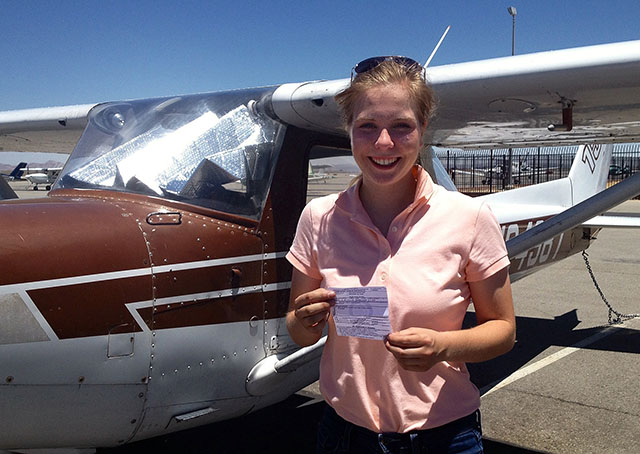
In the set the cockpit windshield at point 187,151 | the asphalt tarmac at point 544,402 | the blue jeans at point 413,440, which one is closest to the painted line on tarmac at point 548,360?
the asphalt tarmac at point 544,402

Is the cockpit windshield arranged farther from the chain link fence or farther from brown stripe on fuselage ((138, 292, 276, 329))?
the chain link fence

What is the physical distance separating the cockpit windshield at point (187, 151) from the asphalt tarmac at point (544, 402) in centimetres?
172

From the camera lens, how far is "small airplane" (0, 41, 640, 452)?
7.38 ft

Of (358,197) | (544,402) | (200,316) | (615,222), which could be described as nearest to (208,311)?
(200,316)

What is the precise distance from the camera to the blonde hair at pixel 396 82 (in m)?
1.49

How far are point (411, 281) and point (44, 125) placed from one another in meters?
4.55

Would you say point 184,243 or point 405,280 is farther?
point 184,243

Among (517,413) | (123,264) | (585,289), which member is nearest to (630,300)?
(585,289)

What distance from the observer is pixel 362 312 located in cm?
142

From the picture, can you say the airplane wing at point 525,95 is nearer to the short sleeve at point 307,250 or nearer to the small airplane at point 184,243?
the small airplane at point 184,243

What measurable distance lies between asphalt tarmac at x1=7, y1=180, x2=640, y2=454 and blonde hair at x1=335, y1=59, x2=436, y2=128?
2.75 metres

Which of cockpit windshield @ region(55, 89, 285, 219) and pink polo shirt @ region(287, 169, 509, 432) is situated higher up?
cockpit windshield @ region(55, 89, 285, 219)

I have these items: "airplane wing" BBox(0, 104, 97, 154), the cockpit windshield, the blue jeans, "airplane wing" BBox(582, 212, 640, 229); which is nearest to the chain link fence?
"airplane wing" BBox(582, 212, 640, 229)

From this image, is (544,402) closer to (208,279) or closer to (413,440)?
(208,279)
